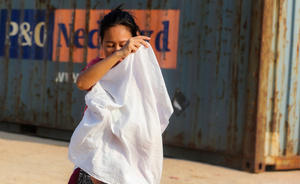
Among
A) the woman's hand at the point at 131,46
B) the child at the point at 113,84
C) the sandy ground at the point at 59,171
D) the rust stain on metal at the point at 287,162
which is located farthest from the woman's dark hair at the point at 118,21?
the rust stain on metal at the point at 287,162

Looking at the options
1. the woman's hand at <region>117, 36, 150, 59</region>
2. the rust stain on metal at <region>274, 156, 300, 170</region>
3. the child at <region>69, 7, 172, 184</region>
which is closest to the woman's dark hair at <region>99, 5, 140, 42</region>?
the child at <region>69, 7, 172, 184</region>

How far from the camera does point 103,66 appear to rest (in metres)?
2.31

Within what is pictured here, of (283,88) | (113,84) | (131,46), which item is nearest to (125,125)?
(113,84)

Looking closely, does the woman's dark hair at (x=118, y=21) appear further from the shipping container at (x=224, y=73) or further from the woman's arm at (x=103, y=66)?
the shipping container at (x=224, y=73)

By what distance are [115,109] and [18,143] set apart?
468cm

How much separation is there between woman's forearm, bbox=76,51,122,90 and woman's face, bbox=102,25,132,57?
4.3 inches

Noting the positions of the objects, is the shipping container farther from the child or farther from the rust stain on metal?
the child

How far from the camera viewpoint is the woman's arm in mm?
2307

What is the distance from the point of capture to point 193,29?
6.27 meters

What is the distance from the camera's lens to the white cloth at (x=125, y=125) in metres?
2.28

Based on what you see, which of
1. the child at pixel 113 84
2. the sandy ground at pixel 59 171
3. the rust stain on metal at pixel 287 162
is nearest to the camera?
the child at pixel 113 84

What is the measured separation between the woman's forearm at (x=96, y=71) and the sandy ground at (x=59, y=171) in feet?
8.01

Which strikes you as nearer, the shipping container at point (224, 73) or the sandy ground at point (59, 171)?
the sandy ground at point (59, 171)

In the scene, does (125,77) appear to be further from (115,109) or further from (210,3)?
(210,3)
